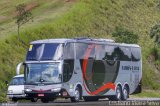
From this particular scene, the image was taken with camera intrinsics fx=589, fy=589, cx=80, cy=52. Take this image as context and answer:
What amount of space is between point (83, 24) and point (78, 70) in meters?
29.8

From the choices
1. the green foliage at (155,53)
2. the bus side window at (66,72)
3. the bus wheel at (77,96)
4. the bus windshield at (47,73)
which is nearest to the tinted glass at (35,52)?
the bus windshield at (47,73)

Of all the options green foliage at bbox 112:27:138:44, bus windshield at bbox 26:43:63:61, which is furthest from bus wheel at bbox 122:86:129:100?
green foliage at bbox 112:27:138:44

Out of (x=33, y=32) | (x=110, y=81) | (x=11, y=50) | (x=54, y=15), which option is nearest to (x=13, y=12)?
(x=54, y=15)

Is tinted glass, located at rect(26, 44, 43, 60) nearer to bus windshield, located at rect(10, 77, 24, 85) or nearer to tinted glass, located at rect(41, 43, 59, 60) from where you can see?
tinted glass, located at rect(41, 43, 59, 60)

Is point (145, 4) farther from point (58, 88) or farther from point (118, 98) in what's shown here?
point (58, 88)

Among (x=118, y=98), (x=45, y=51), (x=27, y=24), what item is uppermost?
(x=27, y=24)

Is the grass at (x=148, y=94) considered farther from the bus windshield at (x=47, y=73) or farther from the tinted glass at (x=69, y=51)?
the bus windshield at (x=47, y=73)

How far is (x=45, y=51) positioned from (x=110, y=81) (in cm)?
653

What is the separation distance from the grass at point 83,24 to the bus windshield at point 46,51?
12.0 metres

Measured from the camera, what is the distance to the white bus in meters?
34.9

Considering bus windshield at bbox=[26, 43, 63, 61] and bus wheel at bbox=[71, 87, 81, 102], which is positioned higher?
bus windshield at bbox=[26, 43, 63, 61]

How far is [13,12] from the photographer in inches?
2670

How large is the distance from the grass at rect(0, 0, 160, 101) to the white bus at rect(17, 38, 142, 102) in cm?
1080

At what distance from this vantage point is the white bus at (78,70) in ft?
114
